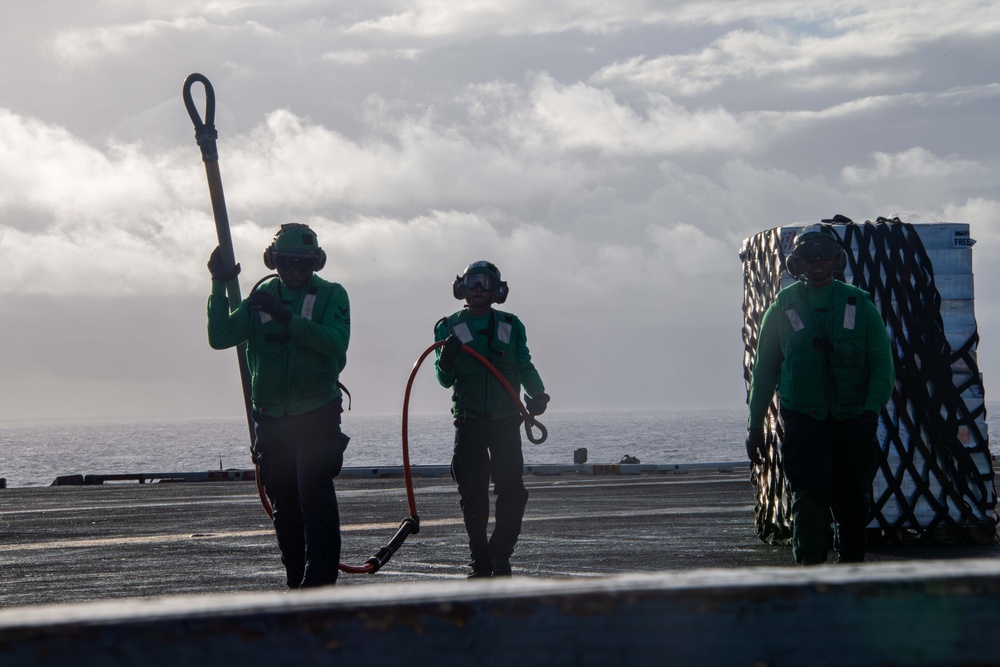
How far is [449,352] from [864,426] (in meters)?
2.53

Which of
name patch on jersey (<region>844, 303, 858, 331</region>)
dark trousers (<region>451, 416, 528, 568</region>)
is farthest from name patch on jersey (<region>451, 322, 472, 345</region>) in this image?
name patch on jersey (<region>844, 303, 858, 331</region>)

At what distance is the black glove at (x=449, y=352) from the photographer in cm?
768

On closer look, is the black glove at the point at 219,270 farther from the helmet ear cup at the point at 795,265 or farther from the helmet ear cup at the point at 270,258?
the helmet ear cup at the point at 795,265

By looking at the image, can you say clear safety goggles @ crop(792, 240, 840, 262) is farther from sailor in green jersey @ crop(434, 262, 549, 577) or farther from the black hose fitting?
the black hose fitting

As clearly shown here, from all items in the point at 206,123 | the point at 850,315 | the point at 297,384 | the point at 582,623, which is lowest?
the point at 582,623

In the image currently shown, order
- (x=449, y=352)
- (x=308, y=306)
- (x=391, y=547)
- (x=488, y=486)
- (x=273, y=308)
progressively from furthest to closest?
(x=449, y=352) → (x=488, y=486) → (x=391, y=547) → (x=308, y=306) → (x=273, y=308)

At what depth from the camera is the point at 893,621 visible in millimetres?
1490

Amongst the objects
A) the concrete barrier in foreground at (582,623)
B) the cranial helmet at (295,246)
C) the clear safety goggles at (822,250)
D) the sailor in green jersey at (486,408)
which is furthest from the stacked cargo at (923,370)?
the concrete barrier in foreground at (582,623)

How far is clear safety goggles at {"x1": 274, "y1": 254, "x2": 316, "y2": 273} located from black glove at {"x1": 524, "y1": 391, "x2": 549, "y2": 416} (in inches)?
72.5

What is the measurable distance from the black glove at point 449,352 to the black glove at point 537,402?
541 millimetres

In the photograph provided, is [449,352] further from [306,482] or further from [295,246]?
[306,482]

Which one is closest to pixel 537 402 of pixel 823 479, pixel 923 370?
pixel 823 479

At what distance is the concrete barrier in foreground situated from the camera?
1428mm

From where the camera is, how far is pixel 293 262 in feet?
21.0
